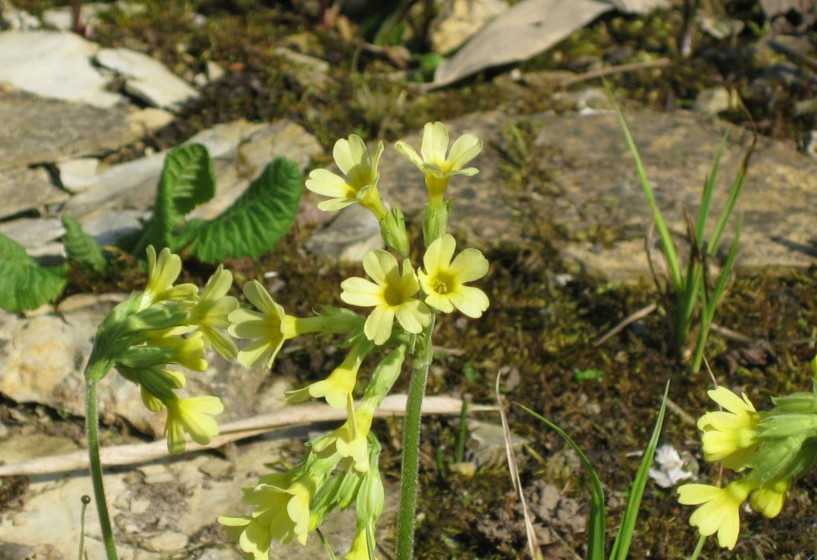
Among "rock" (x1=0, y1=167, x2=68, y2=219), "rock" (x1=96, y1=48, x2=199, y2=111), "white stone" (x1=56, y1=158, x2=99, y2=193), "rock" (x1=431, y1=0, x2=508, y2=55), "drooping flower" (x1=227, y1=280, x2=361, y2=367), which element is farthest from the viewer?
"rock" (x1=431, y1=0, x2=508, y2=55)

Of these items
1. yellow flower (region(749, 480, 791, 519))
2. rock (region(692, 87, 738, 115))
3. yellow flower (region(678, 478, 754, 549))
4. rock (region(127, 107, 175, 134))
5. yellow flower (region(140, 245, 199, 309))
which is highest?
yellow flower (region(140, 245, 199, 309))

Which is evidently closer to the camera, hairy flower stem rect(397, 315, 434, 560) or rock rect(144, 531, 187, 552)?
hairy flower stem rect(397, 315, 434, 560)

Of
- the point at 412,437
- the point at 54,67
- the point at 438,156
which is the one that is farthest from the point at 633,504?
the point at 54,67

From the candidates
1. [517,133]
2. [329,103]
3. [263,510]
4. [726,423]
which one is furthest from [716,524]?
[329,103]

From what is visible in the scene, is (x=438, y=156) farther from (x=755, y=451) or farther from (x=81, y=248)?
(x=81, y=248)

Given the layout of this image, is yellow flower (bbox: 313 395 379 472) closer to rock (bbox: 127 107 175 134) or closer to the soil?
the soil

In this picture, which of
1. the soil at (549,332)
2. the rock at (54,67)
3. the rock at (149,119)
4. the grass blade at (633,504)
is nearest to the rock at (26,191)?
the soil at (549,332)

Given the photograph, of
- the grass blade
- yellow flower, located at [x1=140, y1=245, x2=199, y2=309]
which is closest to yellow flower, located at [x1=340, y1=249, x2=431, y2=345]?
yellow flower, located at [x1=140, y1=245, x2=199, y2=309]
